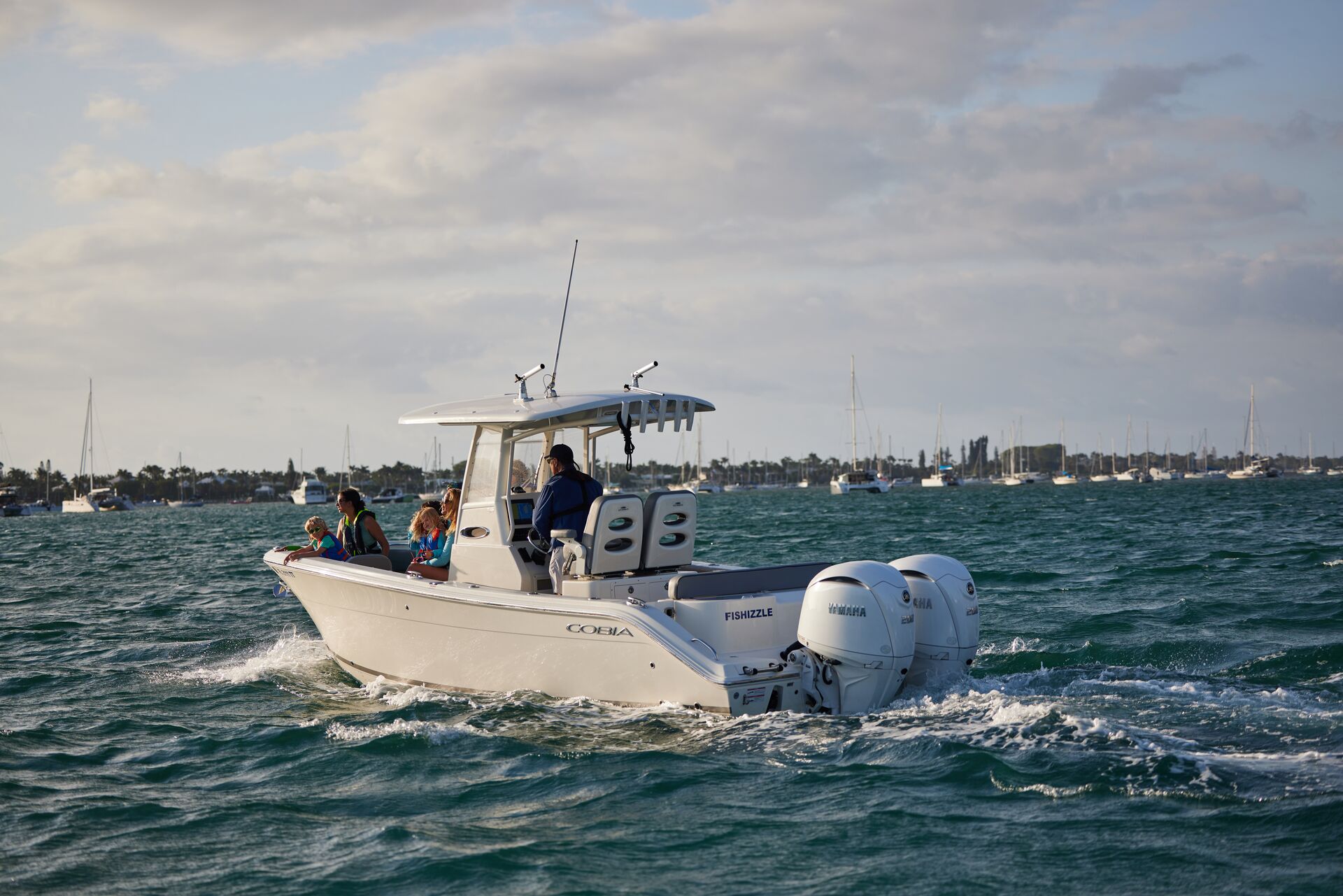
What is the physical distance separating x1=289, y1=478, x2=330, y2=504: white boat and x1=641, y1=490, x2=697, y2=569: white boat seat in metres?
137

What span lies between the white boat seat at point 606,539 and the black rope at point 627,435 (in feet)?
2.12

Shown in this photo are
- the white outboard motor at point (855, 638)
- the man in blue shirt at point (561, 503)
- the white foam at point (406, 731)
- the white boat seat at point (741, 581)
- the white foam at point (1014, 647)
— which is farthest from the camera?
the white foam at point (1014, 647)

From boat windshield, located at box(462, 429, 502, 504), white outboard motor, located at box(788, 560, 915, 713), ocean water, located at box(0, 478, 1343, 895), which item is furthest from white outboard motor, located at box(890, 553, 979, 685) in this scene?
boat windshield, located at box(462, 429, 502, 504)

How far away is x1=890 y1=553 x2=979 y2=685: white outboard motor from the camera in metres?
8.42

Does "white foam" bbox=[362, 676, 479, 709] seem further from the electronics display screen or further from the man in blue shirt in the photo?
the electronics display screen

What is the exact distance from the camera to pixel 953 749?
7.24m

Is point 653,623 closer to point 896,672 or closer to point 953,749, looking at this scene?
point 896,672

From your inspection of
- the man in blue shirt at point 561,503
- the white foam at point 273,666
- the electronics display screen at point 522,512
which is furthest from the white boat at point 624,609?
the white foam at point 273,666

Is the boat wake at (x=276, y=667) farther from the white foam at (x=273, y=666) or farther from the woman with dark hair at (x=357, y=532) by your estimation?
the woman with dark hair at (x=357, y=532)

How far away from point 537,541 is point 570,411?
1268 millimetres

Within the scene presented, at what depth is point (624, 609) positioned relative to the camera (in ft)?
27.6

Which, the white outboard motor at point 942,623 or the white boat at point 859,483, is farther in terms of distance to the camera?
the white boat at point 859,483

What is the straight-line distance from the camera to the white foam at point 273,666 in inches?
463

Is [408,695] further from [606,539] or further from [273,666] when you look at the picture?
[273,666]
